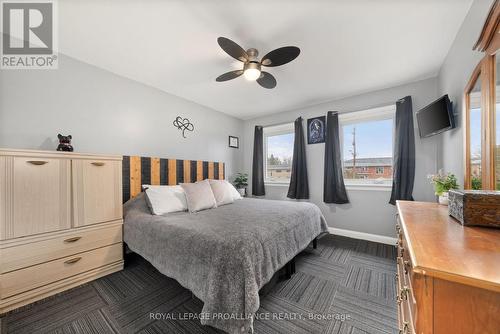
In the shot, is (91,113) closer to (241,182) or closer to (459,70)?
(241,182)

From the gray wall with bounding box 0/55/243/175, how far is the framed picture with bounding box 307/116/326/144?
2.20 meters

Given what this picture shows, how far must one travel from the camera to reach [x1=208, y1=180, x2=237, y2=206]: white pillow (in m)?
2.86

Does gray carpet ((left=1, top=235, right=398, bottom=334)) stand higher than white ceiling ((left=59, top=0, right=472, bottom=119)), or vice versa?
white ceiling ((left=59, top=0, right=472, bottom=119))

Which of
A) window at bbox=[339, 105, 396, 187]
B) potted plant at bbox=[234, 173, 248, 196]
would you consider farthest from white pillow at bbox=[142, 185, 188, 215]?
window at bbox=[339, 105, 396, 187]

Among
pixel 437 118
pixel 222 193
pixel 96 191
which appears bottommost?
pixel 222 193

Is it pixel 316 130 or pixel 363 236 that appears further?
pixel 316 130

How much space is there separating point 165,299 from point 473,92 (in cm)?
312

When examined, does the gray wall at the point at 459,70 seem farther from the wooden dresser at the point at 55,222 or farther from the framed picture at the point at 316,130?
the wooden dresser at the point at 55,222

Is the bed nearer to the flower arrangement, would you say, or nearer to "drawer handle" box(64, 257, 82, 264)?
"drawer handle" box(64, 257, 82, 264)

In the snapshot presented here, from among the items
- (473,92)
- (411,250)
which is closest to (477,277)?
(411,250)

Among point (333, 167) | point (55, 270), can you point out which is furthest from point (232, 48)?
point (55, 270)

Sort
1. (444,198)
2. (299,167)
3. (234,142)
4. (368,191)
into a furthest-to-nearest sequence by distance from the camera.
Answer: (234,142) → (299,167) → (368,191) → (444,198)

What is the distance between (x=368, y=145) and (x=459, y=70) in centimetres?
161

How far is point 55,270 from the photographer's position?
5.84 feet
